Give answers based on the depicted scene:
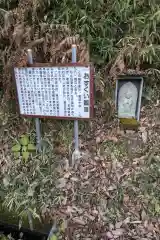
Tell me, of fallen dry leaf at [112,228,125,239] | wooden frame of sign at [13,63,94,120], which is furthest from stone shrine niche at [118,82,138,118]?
fallen dry leaf at [112,228,125,239]

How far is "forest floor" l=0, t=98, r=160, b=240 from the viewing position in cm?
317

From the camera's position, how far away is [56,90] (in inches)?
121

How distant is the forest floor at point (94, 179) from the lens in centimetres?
317

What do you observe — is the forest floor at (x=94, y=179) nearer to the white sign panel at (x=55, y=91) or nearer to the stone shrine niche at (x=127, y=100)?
the stone shrine niche at (x=127, y=100)

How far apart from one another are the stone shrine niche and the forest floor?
→ 0.21 meters

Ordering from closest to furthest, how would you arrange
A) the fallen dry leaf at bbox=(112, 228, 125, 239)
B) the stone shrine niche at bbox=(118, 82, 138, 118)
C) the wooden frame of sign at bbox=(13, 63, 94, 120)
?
the wooden frame of sign at bbox=(13, 63, 94, 120), the fallen dry leaf at bbox=(112, 228, 125, 239), the stone shrine niche at bbox=(118, 82, 138, 118)

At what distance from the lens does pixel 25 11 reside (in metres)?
3.40

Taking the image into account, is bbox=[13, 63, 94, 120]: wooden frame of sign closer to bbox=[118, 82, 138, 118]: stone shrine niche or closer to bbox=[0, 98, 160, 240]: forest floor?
bbox=[0, 98, 160, 240]: forest floor

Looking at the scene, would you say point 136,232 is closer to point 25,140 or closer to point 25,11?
point 25,140

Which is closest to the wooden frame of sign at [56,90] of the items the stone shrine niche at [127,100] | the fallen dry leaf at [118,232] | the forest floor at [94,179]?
the forest floor at [94,179]

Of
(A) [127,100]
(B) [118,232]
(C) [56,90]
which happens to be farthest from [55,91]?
(B) [118,232]

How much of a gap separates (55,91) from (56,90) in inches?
0.8

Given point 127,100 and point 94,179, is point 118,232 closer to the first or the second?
point 94,179

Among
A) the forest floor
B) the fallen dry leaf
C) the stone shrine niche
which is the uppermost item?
the stone shrine niche
